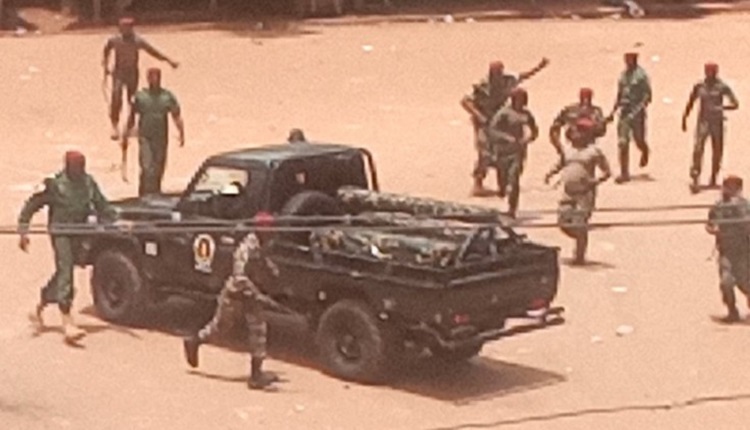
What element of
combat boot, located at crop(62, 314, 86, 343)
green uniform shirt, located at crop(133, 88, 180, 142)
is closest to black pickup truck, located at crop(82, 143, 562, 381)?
combat boot, located at crop(62, 314, 86, 343)

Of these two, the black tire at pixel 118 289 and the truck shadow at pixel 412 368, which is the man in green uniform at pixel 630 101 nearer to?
the truck shadow at pixel 412 368

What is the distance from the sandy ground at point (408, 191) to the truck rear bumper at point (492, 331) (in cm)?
36

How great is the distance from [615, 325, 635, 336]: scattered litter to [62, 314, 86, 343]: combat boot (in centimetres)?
399

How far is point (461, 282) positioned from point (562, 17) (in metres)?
20.4

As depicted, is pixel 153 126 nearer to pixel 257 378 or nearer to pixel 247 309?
pixel 247 309

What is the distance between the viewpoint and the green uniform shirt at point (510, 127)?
1822 centimetres

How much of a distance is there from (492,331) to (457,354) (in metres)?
0.51

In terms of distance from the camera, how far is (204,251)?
14.2 metres

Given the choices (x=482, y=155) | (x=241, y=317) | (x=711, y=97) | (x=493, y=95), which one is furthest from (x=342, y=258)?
(x=711, y=97)

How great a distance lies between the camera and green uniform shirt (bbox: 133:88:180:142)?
1811 centimetres

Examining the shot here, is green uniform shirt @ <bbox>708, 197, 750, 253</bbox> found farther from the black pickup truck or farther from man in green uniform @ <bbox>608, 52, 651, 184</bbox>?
man in green uniform @ <bbox>608, 52, 651, 184</bbox>

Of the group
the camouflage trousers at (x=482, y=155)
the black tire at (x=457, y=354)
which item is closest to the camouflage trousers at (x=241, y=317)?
the black tire at (x=457, y=354)

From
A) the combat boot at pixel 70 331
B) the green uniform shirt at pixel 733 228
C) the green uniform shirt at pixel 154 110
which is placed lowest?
the combat boot at pixel 70 331

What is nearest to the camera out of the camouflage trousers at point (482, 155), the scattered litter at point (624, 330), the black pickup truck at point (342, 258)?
the black pickup truck at point (342, 258)
